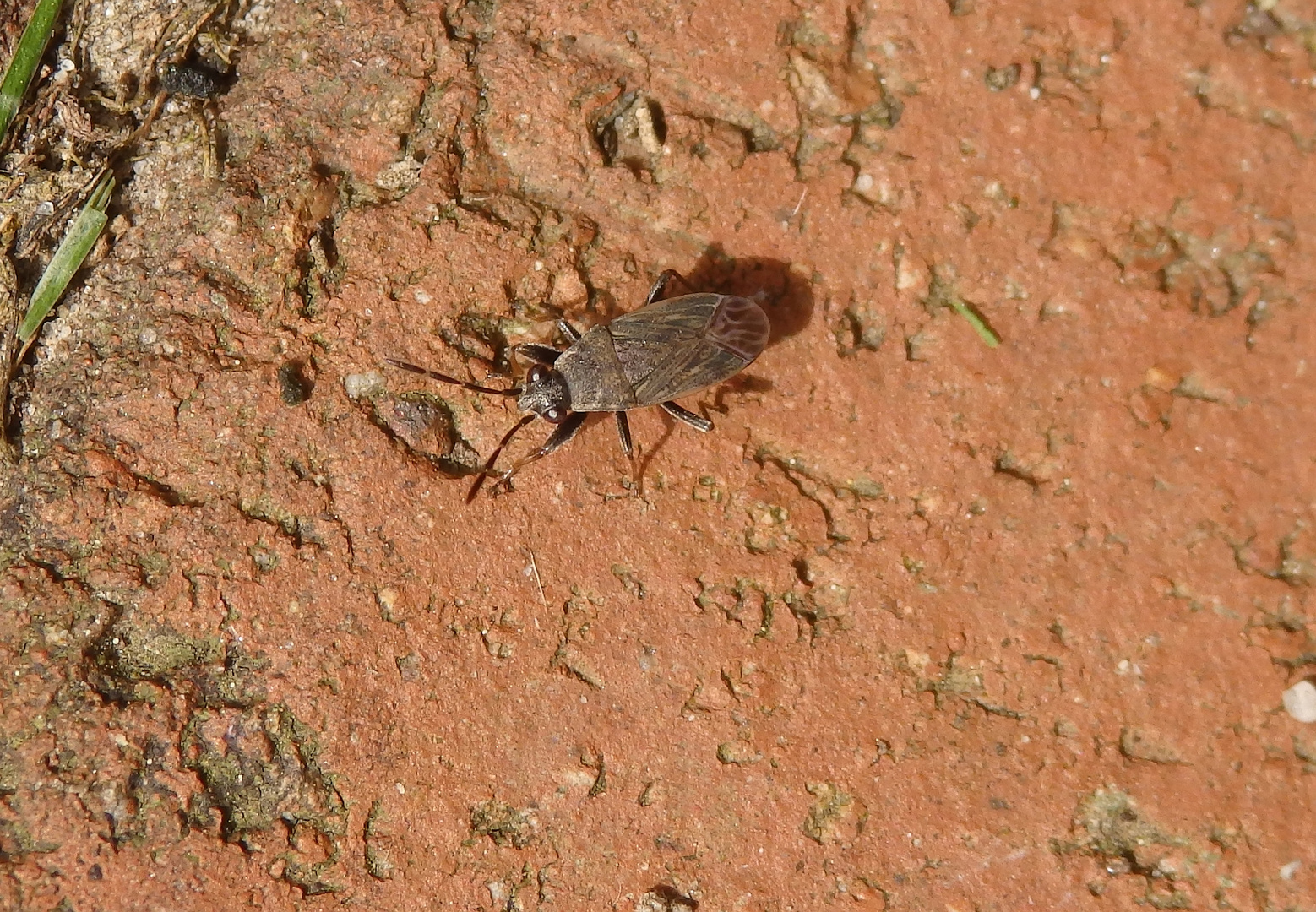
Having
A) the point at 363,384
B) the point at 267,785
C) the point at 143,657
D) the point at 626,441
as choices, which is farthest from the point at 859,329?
the point at 143,657

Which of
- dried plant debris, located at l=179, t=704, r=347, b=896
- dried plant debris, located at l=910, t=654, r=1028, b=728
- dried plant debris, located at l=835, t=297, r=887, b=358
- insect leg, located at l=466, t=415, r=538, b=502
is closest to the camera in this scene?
dried plant debris, located at l=179, t=704, r=347, b=896

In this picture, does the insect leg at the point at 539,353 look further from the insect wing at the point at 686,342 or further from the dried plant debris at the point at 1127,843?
the dried plant debris at the point at 1127,843

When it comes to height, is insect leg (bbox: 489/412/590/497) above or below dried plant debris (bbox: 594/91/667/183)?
below

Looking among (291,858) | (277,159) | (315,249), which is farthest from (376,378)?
(291,858)

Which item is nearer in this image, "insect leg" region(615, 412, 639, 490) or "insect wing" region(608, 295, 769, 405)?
"insect wing" region(608, 295, 769, 405)

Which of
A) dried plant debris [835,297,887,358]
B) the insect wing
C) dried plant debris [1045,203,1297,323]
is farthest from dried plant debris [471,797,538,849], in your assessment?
dried plant debris [1045,203,1297,323]

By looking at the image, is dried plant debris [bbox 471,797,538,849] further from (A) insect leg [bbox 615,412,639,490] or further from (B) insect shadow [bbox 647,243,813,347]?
(B) insect shadow [bbox 647,243,813,347]

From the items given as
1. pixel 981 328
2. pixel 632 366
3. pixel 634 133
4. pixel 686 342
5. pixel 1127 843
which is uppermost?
pixel 634 133

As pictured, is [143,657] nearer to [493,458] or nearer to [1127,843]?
[493,458]
